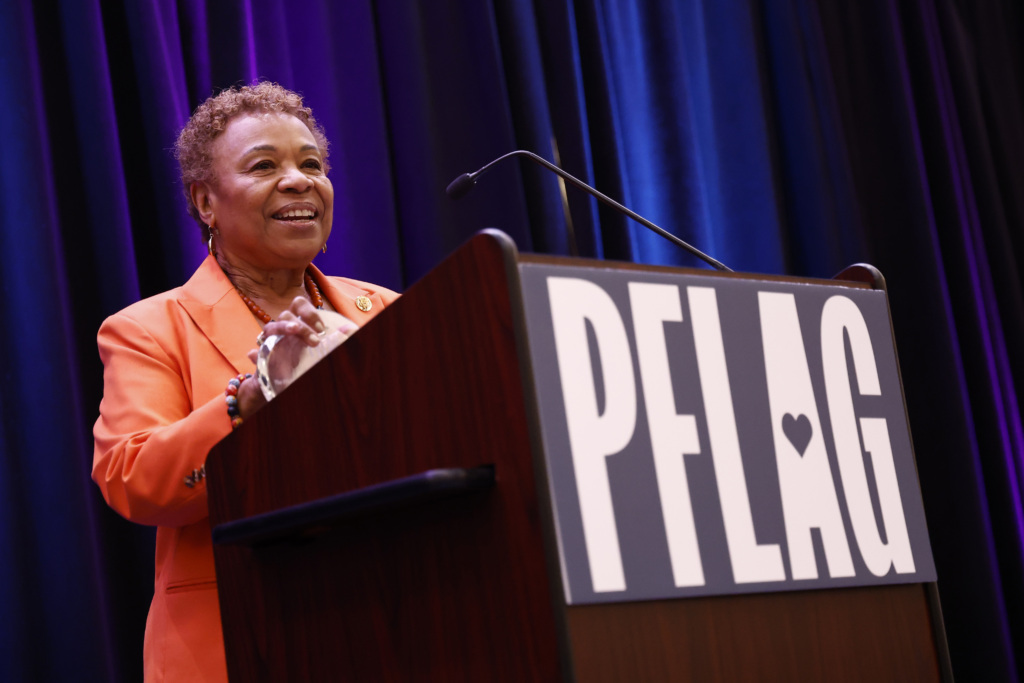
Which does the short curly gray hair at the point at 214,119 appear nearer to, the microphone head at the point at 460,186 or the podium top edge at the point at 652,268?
the microphone head at the point at 460,186

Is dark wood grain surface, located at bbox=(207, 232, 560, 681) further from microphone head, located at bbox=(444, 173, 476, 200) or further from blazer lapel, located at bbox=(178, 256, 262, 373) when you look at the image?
microphone head, located at bbox=(444, 173, 476, 200)

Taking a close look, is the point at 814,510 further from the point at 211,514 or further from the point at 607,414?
the point at 211,514

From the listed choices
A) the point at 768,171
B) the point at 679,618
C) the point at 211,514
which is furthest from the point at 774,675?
the point at 768,171

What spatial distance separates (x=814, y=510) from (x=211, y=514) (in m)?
0.68

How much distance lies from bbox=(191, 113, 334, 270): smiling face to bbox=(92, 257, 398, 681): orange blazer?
0.29 ft

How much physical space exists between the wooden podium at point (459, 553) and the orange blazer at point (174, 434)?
0.26m

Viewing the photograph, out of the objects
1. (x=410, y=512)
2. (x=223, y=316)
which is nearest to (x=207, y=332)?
(x=223, y=316)

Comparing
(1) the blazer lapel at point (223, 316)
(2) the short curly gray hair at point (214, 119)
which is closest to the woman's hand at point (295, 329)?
(1) the blazer lapel at point (223, 316)

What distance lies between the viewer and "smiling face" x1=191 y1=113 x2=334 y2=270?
176cm

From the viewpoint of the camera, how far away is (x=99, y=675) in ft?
6.36

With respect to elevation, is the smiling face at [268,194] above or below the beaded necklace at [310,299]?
above

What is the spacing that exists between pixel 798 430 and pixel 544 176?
5.94 ft

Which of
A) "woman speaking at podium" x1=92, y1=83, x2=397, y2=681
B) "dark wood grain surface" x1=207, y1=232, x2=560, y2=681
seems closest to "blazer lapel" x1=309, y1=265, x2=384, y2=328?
"woman speaking at podium" x1=92, y1=83, x2=397, y2=681

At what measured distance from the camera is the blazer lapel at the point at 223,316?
1.59 metres
